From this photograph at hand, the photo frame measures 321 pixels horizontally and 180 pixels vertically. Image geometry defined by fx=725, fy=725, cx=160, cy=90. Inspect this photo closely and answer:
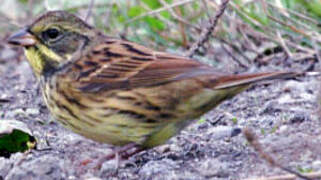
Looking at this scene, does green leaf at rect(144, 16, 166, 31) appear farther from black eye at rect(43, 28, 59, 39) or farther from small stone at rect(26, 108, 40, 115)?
black eye at rect(43, 28, 59, 39)

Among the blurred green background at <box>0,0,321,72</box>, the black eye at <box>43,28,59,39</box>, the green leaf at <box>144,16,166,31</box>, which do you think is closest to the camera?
the black eye at <box>43,28,59,39</box>

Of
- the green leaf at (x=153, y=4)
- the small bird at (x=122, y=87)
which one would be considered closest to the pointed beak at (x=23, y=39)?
the small bird at (x=122, y=87)

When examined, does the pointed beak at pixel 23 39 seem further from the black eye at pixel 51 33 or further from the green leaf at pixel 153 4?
the green leaf at pixel 153 4

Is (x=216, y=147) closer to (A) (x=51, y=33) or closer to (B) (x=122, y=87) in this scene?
(B) (x=122, y=87)

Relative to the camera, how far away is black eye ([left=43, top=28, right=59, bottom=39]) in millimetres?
4121

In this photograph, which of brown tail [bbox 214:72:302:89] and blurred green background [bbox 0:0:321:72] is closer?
brown tail [bbox 214:72:302:89]

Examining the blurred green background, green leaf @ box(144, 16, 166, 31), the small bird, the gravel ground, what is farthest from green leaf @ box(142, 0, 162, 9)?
the small bird

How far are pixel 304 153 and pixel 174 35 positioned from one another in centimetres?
318

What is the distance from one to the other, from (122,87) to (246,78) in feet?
2.25

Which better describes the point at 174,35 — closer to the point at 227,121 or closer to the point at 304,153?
the point at 227,121

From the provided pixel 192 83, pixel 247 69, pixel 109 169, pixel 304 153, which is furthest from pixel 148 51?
pixel 247 69

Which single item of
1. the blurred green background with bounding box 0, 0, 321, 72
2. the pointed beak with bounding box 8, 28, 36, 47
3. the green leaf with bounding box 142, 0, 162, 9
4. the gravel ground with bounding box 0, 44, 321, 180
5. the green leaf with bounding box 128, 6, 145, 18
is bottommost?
the gravel ground with bounding box 0, 44, 321, 180

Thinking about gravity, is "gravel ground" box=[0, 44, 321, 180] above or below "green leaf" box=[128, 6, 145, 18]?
below

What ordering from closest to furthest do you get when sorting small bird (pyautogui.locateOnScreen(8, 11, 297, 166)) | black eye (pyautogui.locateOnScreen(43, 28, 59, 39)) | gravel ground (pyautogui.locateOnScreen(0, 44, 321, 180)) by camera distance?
gravel ground (pyautogui.locateOnScreen(0, 44, 321, 180)) < small bird (pyautogui.locateOnScreen(8, 11, 297, 166)) < black eye (pyautogui.locateOnScreen(43, 28, 59, 39))
